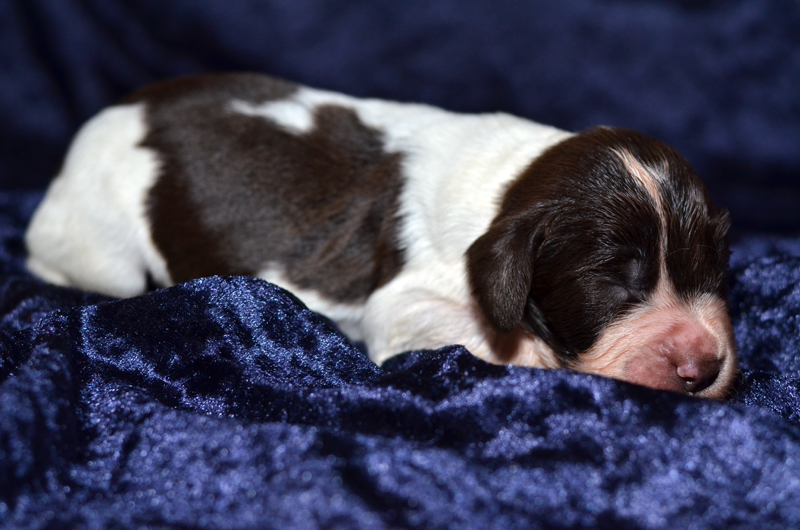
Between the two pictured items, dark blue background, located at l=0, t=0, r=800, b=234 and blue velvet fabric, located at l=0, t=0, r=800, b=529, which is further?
dark blue background, located at l=0, t=0, r=800, b=234

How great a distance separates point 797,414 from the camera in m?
2.75

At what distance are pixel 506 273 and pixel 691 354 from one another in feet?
2.18

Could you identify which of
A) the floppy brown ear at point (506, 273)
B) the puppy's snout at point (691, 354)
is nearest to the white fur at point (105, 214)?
the floppy brown ear at point (506, 273)

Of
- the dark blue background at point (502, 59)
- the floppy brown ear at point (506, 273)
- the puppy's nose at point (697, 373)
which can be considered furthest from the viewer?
the dark blue background at point (502, 59)

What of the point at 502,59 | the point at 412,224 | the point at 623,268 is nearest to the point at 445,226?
the point at 412,224

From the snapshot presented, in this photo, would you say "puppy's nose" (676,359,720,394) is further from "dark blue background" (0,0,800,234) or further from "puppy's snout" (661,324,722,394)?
"dark blue background" (0,0,800,234)

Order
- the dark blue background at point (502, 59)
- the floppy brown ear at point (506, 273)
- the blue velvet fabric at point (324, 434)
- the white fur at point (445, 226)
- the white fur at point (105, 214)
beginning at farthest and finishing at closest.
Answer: the dark blue background at point (502, 59) < the white fur at point (105, 214) < the white fur at point (445, 226) < the floppy brown ear at point (506, 273) < the blue velvet fabric at point (324, 434)

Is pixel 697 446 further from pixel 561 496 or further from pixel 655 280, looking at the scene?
pixel 655 280

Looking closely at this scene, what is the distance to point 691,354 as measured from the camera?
8.45ft

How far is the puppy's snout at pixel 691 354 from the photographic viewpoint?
8.43 ft

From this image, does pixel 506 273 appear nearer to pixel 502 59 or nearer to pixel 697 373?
pixel 697 373

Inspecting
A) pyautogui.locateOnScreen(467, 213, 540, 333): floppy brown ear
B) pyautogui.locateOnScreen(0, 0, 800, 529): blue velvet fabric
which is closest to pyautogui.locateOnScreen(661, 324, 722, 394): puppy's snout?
pyautogui.locateOnScreen(0, 0, 800, 529): blue velvet fabric

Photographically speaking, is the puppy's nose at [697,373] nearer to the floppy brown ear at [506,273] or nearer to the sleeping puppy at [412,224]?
the sleeping puppy at [412,224]

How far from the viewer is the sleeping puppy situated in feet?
8.86
